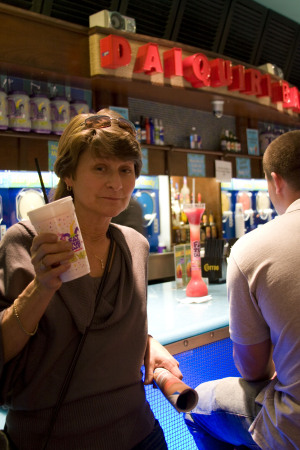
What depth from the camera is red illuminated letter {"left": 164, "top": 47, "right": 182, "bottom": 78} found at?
14.1ft

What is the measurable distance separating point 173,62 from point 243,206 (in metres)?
2.78

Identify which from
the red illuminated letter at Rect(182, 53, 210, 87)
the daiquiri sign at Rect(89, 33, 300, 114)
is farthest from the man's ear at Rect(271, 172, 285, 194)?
the red illuminated letter at Rect(182, 53, 210, 87)

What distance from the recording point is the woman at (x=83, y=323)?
1.10 meters

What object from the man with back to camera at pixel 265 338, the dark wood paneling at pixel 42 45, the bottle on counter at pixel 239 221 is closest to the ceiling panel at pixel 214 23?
the dark wood paneling at pixel 42 45

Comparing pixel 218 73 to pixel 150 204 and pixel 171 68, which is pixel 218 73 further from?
pixel 150 204

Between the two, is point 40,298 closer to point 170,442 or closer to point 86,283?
point 86,283

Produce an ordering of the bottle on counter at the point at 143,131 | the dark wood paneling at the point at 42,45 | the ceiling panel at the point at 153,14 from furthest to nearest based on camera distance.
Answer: the bottle on counter at the point at 143,131 < the ceiling panel at the point at 153,14 < the dark wood paneling at the point at 42,45

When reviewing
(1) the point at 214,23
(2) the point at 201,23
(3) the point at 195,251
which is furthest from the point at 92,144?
(1) the point at 214,23

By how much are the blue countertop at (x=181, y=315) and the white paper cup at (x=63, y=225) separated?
0.85m

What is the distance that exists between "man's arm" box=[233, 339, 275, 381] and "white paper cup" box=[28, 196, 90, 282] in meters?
0.75

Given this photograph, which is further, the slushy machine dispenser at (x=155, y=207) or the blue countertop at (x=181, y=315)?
the slushy machine dispenser at (x=155, y=207)

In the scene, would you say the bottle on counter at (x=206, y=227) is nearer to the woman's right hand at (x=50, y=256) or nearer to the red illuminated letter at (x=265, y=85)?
the red illuminated letter at (x=265, y=85)

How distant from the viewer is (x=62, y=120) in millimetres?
4012

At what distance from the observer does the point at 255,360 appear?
1.55m
